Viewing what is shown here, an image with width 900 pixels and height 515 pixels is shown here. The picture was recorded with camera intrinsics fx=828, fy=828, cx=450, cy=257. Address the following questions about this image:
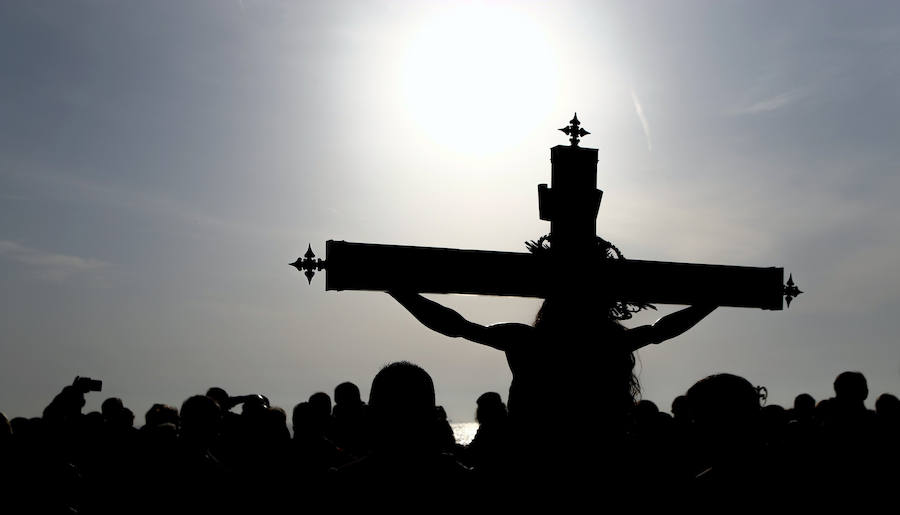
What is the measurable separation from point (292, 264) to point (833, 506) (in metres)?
4.30

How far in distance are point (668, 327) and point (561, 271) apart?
1029 mm

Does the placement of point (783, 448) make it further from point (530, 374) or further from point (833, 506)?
point (530, 374)

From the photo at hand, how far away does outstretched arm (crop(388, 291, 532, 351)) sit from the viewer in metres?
6.28

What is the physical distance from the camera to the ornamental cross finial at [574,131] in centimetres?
827

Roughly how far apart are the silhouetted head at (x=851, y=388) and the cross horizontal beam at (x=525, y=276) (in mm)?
938

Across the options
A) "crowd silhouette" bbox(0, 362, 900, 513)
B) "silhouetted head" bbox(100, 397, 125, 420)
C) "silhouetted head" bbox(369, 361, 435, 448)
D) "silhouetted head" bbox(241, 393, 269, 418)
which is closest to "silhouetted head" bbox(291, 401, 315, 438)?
"crowd silhouette" bbox(0, 362, 900, 513)

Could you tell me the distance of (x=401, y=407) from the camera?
157 inches

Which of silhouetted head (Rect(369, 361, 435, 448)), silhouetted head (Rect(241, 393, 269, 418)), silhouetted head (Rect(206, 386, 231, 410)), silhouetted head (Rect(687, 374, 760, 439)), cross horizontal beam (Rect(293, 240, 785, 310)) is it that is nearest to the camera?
silhouetted head (Rect(369, 361, 435, 448))

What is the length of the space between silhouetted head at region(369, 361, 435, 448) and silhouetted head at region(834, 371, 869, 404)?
13.5ft

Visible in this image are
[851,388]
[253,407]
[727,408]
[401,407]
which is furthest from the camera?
[851,388]

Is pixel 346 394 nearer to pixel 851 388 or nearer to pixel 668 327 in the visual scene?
pixel 668 327

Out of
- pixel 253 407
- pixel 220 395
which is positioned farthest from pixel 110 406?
pixel 253 407

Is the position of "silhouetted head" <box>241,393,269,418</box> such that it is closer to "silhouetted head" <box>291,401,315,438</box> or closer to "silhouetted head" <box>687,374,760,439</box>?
"silhouetted head" <box>291,401,315,438</box>

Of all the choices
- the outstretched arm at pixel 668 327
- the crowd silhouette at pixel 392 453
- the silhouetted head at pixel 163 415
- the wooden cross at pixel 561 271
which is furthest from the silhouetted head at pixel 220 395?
the outstretched arm at pixel 668 327
